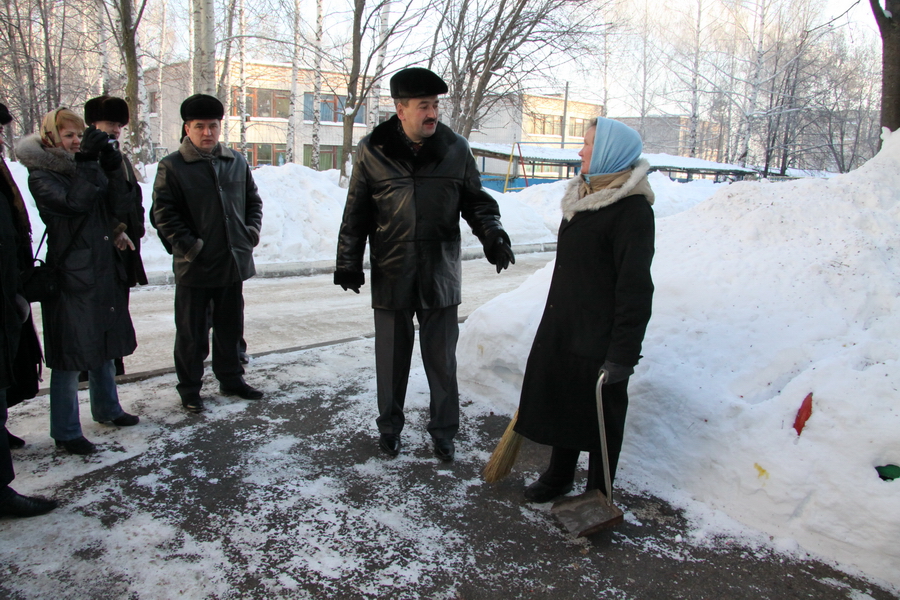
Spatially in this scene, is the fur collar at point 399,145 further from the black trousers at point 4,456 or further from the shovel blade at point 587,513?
the black trousers at point 4,456

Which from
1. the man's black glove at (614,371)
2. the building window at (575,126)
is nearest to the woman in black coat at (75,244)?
the man's black glove at (614,371)

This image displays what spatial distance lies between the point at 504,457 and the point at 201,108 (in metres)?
2.72

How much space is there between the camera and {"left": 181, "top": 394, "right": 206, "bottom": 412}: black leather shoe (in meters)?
3.83

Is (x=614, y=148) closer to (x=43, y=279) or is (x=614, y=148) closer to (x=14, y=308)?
(x=14, y=308)

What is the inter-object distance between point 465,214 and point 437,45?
14025 mm

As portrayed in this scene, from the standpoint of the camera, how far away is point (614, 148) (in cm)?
253

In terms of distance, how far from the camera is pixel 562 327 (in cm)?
269

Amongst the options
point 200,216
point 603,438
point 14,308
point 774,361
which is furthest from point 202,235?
point 774,361

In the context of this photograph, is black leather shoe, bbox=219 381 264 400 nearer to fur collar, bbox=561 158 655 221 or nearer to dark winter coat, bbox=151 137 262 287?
dark winter coat, bbox=151 137 262 287

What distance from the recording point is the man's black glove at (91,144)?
3051 mm

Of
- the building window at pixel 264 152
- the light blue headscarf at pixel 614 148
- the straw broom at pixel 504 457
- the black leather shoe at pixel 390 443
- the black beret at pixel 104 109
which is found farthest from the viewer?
the building window at pixel 264 152

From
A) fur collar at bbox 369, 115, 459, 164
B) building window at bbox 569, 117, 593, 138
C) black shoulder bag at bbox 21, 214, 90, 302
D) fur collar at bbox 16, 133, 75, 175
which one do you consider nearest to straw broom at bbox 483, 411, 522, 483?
fur collar at bbox 369, 115, 459, 164

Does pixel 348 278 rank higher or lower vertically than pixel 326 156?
lower

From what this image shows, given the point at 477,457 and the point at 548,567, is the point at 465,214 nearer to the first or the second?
the point at 477,457
